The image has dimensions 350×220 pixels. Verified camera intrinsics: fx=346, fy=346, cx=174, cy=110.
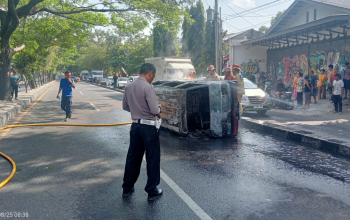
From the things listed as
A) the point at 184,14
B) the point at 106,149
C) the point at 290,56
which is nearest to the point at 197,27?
the point at 290,56

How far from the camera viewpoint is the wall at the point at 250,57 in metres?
29.1

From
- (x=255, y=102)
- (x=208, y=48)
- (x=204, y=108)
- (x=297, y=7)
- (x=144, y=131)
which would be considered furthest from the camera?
(x=208, y=48)

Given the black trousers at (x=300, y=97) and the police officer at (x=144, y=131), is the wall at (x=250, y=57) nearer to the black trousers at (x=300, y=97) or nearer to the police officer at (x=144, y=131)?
the black trousers at (x=300, y=97)

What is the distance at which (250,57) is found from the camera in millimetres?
29562

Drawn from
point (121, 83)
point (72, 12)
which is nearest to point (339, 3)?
point (72, 12)

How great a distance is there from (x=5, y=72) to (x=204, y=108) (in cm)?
1330

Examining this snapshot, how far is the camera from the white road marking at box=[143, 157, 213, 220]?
3854 millimetres

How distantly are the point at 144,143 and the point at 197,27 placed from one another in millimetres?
37309

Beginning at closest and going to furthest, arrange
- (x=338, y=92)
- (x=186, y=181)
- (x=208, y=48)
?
(x=186, y=181) < (x=338, y=92) < (x=208, y=48)

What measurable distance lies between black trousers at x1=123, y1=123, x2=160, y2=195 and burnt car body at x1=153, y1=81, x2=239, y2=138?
12.7ft

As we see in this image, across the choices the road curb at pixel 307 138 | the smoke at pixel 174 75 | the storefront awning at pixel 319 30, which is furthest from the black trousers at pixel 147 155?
the smoke at pixel 174 75

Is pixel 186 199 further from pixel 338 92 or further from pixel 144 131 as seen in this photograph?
pixel 338 92

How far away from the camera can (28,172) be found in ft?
18.2

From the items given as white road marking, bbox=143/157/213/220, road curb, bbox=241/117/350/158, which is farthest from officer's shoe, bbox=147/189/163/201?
road curb, bbox=241/117/350/158
